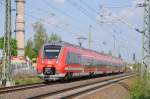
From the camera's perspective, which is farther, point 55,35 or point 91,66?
point 55,35

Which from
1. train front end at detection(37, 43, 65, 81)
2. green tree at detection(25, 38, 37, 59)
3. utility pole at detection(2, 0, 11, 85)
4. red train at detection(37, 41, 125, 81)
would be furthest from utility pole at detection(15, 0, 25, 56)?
utility pole at detection(2, 0, 11, 85)

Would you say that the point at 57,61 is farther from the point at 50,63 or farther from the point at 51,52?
the point at 51,52

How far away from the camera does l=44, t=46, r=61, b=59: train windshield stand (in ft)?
120

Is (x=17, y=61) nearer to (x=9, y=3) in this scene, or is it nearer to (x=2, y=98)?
(x=9, y=3)

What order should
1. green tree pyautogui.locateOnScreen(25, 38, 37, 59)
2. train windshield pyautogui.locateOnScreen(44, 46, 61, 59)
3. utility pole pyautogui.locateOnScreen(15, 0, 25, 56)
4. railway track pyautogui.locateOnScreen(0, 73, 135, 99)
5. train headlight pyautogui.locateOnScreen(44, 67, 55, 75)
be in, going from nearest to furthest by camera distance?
railway track pyautogui.locateOnScreen(0, 73, 135, 99)
train headlight pyautogui.locateOnScreen(44, 67, 55, 75)
train windshield pyautogui.locateOnScreen(44, 46, 61, 59)
utility pole pyautogui.locateOnScreen(15, 0, 25, 56)
green tree pyautogui.locateOnScreen(25, 38, 37, 59)

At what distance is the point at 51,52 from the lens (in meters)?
36.8

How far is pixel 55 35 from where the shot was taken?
130375 mm

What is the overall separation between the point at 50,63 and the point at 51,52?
3.48 ft

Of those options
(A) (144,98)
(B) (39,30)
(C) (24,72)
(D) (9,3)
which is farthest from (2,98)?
(B) (39,30)

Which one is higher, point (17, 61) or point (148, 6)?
point (148, 6)

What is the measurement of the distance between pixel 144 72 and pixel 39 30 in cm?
9212

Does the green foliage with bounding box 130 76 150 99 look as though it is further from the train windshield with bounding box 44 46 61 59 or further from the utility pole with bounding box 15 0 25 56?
the utility pole with bounding box 15 0 25 56

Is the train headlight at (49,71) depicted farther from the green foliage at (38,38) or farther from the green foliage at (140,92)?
the green foliage at (38,38)

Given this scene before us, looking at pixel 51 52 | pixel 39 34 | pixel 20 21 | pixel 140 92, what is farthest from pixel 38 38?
pixel 140 92
